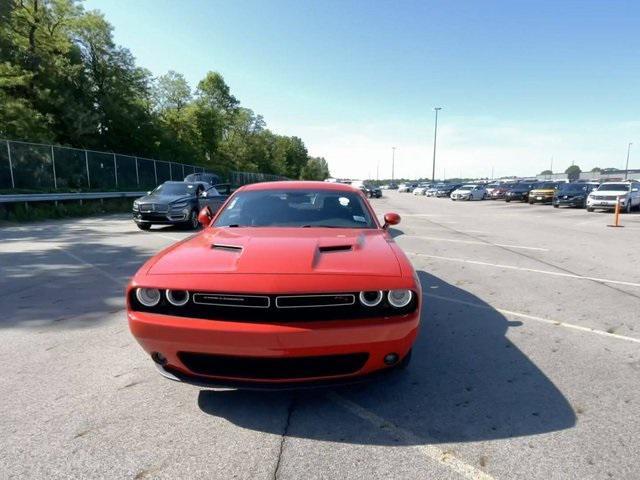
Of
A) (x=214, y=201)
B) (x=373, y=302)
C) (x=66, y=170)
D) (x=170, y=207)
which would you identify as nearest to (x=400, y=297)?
(x=373, y=302)

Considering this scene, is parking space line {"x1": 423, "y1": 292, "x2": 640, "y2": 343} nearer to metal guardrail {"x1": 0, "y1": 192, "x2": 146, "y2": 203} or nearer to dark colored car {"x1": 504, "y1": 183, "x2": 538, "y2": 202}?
metal guardrail {"x1": 0, "y1": 192, "x2": 146, "y2": 203}

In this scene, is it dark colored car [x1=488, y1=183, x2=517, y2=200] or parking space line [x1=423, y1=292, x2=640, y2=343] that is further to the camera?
dark colored car [x1=488, y1=183, x2=517, y2=200]

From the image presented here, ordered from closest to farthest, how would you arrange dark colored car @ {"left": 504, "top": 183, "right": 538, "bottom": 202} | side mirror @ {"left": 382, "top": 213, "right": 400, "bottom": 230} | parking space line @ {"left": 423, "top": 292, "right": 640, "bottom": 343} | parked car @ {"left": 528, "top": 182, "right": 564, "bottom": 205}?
parking space line @ {"left": 423, "top": 292, "right": 640, "bottom": 343}, side mirror @ {"left": 382, "top": 213, "right": 400, "bottom": 230}, parked car @ {"left": 528, "top": 182, "right": 564, "bottom": 205}, dark colored car @ {"left": 504, "top": 183, "right": 538, "bottom": 202}

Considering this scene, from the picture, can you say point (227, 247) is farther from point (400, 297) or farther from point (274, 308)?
point (400, 297)

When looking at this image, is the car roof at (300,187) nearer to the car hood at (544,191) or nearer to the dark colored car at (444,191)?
the car hood at (544,191)

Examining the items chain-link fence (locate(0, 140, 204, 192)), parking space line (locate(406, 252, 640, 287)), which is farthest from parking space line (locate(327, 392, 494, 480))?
chain-link fence (locate(0, 140, 204, 192))

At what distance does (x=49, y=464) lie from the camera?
2217mm

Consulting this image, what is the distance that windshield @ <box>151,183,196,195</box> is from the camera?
1430cm

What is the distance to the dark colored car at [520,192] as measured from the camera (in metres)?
37.7

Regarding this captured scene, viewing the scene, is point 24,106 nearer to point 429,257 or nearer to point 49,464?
point 429,257

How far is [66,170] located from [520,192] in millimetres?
35258

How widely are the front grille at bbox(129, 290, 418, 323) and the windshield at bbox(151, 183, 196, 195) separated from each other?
12.5 meters

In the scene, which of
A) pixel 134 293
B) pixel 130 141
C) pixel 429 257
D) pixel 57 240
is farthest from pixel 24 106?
pixel 134 293

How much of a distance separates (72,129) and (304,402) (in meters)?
32.5
